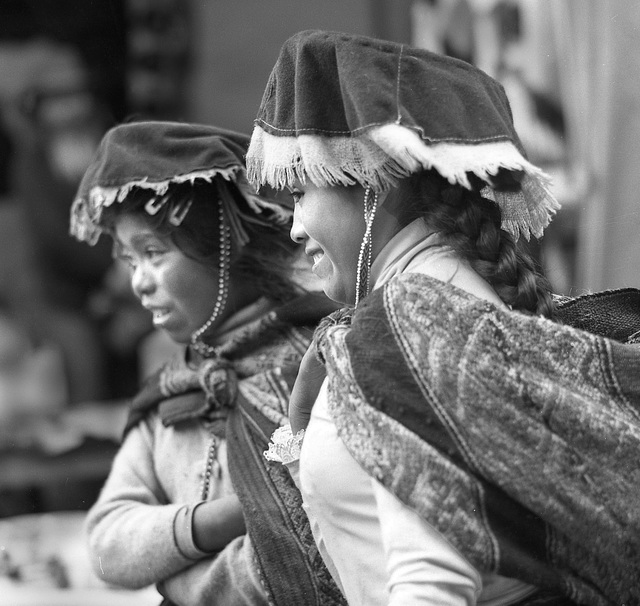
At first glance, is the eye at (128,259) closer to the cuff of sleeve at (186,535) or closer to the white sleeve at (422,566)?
the cuff of sleeve at (186,535)

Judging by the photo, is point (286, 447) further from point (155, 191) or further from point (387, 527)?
point (155, 191)

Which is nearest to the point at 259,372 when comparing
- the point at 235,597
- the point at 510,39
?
the point at 235,597

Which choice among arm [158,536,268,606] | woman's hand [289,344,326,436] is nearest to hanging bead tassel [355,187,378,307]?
woman's hand [289,344,326,436]

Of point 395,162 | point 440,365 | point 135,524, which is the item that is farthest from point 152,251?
point 440,365

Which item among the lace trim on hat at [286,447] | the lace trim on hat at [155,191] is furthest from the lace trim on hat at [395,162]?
the lace trim on hat at [155,191]

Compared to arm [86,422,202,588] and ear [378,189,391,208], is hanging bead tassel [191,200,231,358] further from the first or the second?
ear [378,189,391,208]

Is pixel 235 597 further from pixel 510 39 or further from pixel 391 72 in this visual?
pixel 510 39

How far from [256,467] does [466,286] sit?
2.88 feet

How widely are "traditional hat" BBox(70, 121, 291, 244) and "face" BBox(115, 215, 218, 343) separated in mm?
112

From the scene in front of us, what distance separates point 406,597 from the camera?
52.5 inches

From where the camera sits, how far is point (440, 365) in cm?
141

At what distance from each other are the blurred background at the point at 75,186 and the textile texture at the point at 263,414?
5.74 feet

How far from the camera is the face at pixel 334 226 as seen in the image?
5.43 feet

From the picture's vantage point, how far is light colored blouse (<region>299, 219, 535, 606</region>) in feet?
4.46
